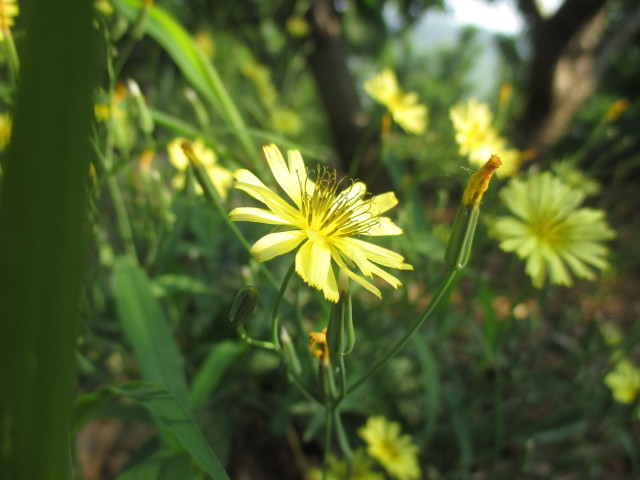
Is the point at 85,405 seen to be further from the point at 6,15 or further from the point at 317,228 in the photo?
the point at 6,15

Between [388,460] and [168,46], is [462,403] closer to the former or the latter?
[388,460]

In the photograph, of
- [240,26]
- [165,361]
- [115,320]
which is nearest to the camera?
[165,361]

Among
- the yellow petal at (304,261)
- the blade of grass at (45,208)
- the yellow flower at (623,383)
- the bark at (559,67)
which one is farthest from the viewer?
the bark at (559,67)

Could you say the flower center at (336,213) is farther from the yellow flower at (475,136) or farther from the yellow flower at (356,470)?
the yellow flower at (356,470)

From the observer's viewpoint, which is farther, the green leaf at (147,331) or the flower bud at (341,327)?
the green leaf at (147,331)

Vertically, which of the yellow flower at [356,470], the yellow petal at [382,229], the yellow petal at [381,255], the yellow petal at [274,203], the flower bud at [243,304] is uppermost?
the yellow petal at [274,203]

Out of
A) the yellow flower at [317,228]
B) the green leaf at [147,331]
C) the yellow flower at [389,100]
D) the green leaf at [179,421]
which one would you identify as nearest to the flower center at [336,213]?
the yellow flower at [317,228]

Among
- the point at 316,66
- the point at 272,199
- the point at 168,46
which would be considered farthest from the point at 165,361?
the point at 316,66
